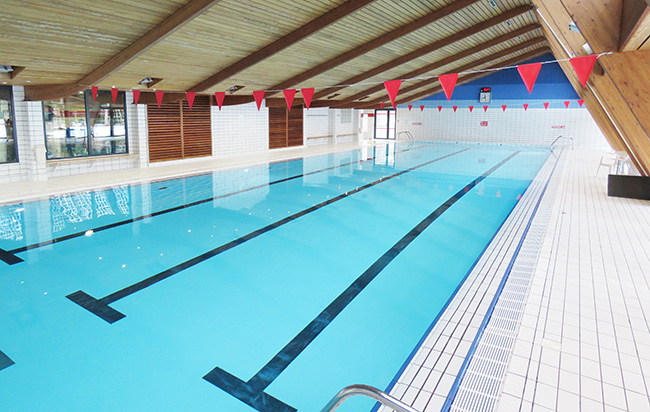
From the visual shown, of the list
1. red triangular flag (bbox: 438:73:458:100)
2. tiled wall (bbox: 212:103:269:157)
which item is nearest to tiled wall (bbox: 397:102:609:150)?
tiled wall (bbox: 212:103:269:157)

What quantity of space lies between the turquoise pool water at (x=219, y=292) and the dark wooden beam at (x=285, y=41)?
114 inches

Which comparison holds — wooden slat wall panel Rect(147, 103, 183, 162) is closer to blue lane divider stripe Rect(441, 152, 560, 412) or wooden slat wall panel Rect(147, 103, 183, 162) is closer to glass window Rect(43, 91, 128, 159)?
glass window Rect(43, 91, 128, 159)

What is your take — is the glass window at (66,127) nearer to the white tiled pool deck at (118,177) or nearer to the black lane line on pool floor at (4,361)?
the white tiled pool deck at (118,177)

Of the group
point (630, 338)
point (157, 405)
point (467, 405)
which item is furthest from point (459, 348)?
point (157, 405)

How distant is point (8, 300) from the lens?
11.5 ft

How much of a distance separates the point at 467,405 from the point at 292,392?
101cm

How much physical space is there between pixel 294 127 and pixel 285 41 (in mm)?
9251

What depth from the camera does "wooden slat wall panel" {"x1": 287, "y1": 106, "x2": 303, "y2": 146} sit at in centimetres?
1650

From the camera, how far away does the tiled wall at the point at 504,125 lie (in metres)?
19.5

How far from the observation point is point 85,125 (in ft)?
30.8

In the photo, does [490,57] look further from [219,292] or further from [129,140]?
[219,292]

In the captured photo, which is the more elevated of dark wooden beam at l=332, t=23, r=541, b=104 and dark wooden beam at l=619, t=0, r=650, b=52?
dark wooden beam at l=332, t=23, r=541, b=104

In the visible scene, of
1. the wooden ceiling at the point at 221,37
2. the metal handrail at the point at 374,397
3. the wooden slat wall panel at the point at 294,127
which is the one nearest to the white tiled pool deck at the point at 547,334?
the metal handrail at the point at 374,397

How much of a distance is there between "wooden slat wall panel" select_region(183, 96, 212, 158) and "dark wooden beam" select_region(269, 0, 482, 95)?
2578 mm
